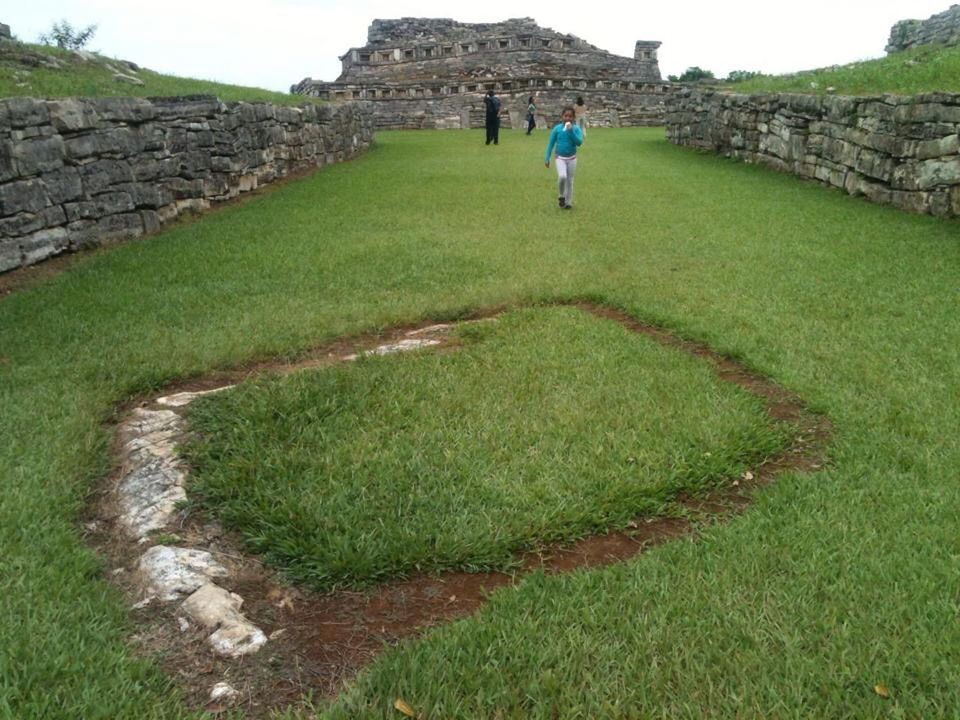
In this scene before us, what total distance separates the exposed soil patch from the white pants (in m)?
7.56

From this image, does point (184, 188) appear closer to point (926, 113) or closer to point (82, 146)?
point (82, 146)

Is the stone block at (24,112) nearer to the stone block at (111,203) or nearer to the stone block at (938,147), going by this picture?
the stone block at (111,203)

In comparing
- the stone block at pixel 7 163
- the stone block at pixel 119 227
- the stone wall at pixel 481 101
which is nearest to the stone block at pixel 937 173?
the stone block at pixel 119 227

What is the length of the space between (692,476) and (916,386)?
1.84m

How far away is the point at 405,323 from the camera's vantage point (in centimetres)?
595

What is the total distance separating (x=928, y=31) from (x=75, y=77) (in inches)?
785

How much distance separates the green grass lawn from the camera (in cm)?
237

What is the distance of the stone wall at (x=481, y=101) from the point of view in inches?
1117

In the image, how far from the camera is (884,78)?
41.7 feet

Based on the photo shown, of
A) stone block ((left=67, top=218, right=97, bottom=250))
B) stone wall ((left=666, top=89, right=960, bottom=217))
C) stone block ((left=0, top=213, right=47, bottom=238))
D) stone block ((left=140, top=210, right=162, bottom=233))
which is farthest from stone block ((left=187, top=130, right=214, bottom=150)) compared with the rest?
stone wall ((left=666, top=89, right=960, bottom=217))

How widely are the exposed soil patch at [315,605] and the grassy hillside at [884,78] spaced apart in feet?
32.0

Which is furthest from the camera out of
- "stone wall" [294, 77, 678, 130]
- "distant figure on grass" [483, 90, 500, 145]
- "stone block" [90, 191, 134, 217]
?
"stone wall" [294, 77, 678, 130]

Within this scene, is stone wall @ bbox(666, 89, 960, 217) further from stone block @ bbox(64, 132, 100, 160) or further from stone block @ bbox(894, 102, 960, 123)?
stone block @ bbox(64, 132, 100, 160)

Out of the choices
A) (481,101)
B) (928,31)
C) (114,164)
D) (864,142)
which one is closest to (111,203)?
(114,164)
